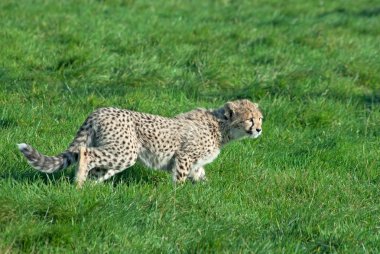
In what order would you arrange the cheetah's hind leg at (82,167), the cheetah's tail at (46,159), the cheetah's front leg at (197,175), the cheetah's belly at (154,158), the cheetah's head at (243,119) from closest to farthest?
the cheetah's tail at (46,159) → the cheetah's hind leg at (82,167) → the cheetah's belly at (154,158) → the cheetah's front leg at (197,175) → the cheetah's head at (243,119)

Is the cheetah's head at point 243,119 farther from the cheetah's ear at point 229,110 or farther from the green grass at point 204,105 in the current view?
the green grass at point 204,105

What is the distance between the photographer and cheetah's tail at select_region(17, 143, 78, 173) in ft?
18.6

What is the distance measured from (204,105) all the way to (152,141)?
7.33 ft

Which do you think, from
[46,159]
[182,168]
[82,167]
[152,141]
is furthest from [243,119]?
[46,159]

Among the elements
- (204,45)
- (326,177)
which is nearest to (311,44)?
(204,45)

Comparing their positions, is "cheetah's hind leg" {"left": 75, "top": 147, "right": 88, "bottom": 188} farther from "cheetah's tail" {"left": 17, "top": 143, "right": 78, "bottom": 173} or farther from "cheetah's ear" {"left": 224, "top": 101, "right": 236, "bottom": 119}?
"cheetah's ear" {"left": 224, "top": 101, "right": 236, "bottom": 119}

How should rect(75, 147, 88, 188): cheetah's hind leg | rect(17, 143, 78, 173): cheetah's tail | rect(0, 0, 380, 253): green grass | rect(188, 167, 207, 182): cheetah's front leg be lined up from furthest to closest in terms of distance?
1. rect(188, 167, 207, 182): cheetah's front leg
2. rect(75, 147, 88, 188): cheetah's hind leg
3. rect(17, 143, 78, 173): cheetah's tail
4. rect(0, 0, 380, 253): green grass

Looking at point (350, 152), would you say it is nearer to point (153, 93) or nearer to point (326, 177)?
point (326, 177)

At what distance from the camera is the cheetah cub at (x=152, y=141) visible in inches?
238

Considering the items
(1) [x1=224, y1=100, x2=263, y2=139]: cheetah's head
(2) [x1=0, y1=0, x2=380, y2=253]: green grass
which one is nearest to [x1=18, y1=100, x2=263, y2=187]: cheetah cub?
(1) [x1=224, y1=100, x2=263, y2=139]: cheetah's head

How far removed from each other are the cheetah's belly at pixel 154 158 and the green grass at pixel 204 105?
15cm

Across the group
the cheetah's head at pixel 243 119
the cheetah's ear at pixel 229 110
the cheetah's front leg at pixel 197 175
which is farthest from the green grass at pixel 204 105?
the cheetah's ear at pixel 229 110

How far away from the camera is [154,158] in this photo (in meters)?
6.50

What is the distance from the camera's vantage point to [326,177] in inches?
269
